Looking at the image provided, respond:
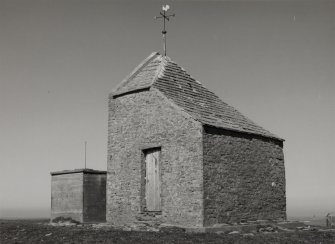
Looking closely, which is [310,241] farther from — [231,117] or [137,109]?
[137,109]

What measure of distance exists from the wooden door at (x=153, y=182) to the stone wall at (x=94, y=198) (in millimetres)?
3304

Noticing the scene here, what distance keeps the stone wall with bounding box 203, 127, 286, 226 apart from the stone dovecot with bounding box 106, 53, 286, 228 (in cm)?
4

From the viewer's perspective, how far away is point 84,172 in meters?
19.7

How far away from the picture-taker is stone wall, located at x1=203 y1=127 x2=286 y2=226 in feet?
53.3

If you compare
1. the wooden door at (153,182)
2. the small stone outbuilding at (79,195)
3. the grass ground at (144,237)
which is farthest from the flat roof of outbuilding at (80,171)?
the grass ground at (144,237)

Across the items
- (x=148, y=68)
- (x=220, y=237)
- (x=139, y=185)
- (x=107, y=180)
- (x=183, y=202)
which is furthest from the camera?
(x=148, y=68)

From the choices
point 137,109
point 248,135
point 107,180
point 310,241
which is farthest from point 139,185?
point 310,241

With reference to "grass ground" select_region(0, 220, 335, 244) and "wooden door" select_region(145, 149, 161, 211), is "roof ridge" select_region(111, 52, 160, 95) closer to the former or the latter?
"wooden door" select_region(145, 149, 161, 211)

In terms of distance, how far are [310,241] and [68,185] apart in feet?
36.2

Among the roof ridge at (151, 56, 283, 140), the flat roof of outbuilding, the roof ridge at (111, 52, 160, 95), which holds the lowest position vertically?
the flat roof of outbuilding

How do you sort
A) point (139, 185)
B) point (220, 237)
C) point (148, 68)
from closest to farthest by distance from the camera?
point (220, 237)
point (139, 185)
point (148, 68)

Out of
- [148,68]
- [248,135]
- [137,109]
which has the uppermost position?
[148,68]

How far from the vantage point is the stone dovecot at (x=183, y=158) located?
53.2 feet

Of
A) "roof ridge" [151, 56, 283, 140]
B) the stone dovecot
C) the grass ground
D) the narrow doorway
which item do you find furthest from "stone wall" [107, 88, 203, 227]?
the grass ground
